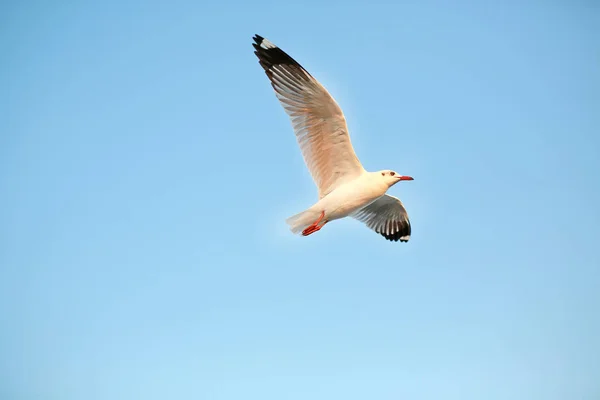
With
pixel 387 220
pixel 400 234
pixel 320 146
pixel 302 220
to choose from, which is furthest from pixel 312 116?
pixel 400 234

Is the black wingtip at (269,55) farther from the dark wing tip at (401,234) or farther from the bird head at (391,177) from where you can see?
the dark wing tip at (401,234)


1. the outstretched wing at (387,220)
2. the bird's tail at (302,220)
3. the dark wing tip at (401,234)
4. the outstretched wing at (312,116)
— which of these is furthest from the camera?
the dark wing tip at (401,234)

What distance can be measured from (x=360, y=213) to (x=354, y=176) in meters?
1.87

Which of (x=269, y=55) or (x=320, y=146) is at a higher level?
(x=269, y=55)

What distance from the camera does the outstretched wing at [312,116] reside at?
25.6 ft

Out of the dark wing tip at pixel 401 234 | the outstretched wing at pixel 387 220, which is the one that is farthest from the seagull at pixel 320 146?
the dark wing tip at pixel 401 234

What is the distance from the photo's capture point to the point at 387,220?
33.0ft

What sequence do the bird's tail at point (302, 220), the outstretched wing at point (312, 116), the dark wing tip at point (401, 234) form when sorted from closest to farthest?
the outstretched wing at point (312, 116) → the bird's tail at point (302, 220) → the dark wing tip at point (401, 234)

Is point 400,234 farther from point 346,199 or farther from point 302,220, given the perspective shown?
point 302,220

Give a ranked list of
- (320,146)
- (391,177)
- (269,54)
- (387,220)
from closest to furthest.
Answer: (269,54) → (320,146) → (391,177) → (387,220)

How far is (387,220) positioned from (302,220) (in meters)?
2.46

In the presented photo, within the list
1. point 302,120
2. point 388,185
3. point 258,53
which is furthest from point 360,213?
point 258,53

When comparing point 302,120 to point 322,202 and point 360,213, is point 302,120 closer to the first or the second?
point 322,202

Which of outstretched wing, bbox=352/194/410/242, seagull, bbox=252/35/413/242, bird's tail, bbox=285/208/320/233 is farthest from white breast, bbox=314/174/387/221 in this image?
outstretched wing, bbox=352/194/410/242
